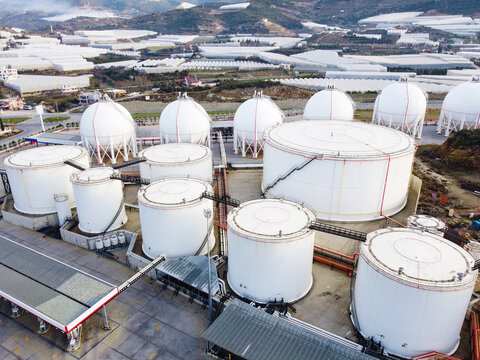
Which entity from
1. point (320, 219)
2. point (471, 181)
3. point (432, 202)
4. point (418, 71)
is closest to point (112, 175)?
point (320, 219)

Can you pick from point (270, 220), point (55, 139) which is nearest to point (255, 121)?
point (270, 220)

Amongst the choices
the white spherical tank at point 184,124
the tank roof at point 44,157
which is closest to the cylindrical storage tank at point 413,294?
the white spherical tank at point 184,124

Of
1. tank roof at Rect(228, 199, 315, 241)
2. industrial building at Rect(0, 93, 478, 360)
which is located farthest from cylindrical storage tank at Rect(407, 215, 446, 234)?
tank roof at Rect(228, 199, 315, 241)

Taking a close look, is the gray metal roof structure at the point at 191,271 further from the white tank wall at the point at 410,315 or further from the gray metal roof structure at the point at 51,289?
the white tank wall at the point at 410,315

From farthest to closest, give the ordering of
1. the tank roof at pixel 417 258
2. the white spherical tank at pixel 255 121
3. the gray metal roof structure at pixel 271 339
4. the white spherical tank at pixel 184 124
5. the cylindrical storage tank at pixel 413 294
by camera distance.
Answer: the white spherical tank at pixel 255 121 < the white spherical tank at pixel 184 124 < the gray metal roof structure at pixel 271 339 < the tank roof at pixel 417 258 < the cylindrical storage tank at pixel 413 294

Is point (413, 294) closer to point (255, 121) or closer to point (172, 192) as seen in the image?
point (172, 192)

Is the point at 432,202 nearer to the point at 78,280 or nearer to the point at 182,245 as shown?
the point at 182,245
